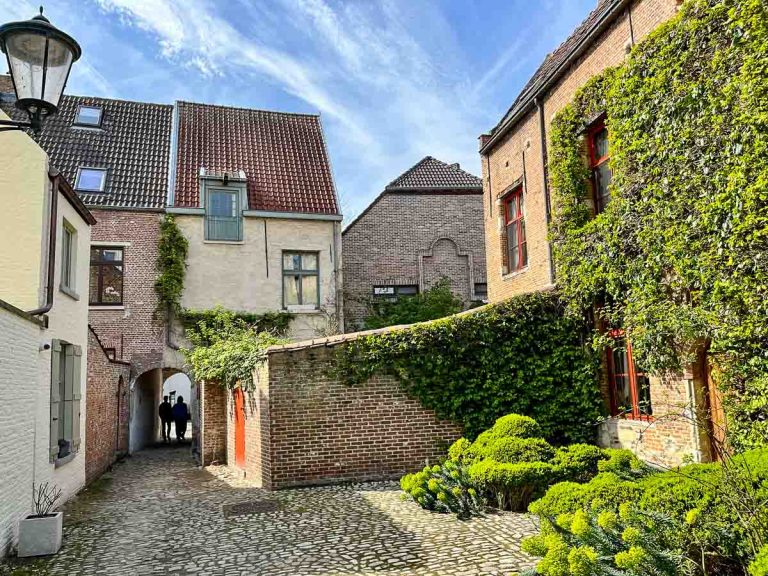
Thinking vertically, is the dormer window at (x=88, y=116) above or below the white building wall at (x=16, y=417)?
above

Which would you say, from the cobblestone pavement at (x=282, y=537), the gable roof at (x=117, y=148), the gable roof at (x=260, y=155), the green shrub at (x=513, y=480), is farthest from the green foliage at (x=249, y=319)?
the green shrub at (x=513, y=480)

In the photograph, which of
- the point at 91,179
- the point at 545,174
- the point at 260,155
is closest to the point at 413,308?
the point at 260,155

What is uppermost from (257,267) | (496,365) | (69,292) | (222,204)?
(222,204)

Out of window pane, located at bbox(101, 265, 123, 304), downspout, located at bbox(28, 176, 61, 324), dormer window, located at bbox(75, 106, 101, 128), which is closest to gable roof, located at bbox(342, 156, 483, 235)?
window pane, located at bbox(101, 265, 123, 304)

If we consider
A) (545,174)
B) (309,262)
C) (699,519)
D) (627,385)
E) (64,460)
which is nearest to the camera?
(699,519)

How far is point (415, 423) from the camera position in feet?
33.0

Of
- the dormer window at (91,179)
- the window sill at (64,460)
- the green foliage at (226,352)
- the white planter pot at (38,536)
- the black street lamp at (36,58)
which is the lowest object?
the white planter pot at (38,536)

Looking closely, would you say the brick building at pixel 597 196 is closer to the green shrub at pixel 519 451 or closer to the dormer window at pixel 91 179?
the green shrub at pixel 519 451

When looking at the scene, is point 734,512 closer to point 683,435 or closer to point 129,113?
point 683,435

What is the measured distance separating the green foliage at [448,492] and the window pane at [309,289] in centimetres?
1156

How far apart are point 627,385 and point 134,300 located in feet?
44.3

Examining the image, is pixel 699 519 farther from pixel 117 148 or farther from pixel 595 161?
pixel 117 148

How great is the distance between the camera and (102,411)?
1276cm

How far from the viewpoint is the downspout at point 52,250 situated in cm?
796
